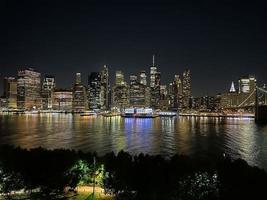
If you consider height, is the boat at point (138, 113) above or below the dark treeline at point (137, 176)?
above

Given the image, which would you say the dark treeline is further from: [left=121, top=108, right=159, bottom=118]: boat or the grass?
[left=121, top=108, right=159, bottom=118]: boat

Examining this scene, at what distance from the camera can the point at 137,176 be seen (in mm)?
13758

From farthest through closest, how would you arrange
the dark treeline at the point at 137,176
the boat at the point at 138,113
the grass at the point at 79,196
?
the boat at the point at 138,113 → the grass at the point at 79,196 → the dark treeline at the point at 137,176

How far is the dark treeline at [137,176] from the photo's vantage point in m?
12.6

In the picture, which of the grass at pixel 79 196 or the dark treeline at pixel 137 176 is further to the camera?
the grass at pixel 79 196

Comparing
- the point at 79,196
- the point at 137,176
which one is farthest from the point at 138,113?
the point at 79,196

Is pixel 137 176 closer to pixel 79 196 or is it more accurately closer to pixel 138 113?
pixel 79 196

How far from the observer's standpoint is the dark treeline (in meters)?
12.6

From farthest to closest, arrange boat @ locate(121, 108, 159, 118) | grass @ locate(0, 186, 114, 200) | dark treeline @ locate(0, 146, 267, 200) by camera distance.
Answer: boat @ locate(121, 108, 159, 118) < grass @ locate(0, 186, 114, 200) < dark treeline @ locate(0, 146, 267, 200)

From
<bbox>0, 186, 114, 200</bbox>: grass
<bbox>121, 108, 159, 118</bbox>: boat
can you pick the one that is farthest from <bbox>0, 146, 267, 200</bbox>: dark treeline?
<bbox>121, 108, 159, 118</bbox>: boat

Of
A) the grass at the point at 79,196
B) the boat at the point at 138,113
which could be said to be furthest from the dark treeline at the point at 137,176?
the boat at the point at 138,113

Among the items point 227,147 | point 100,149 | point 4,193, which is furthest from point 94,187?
point 227,147

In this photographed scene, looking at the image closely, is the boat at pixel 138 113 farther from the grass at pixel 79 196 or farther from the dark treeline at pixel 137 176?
the grass at pixel 79 196

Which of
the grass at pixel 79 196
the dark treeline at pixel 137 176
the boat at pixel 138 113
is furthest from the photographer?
the boat at pixel 138 113
